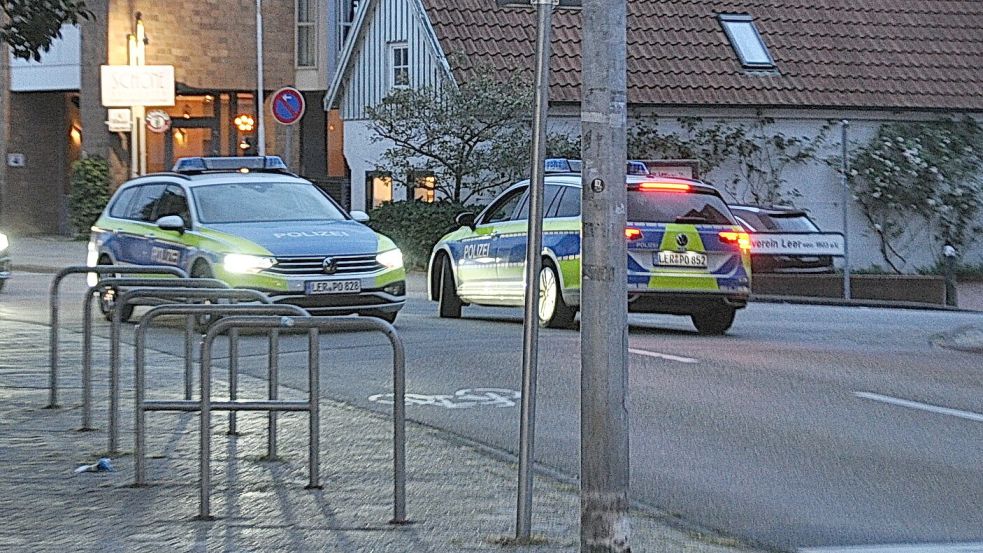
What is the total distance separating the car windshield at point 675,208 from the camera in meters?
17.0

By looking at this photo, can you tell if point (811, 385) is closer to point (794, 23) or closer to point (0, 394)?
point (0, 394)

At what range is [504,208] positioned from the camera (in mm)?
18969

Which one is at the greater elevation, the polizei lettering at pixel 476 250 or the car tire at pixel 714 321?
the polizei lettering at pixel 476 250

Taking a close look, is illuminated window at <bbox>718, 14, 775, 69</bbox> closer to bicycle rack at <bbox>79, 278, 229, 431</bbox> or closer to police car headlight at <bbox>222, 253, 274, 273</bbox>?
police car headlight at <bbox>222, 253, 274, 273</bbox>

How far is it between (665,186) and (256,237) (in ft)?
14.0

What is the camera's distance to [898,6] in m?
36.1

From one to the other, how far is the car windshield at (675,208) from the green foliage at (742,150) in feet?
49.7

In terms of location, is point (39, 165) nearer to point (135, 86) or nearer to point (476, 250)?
point (135, 86)

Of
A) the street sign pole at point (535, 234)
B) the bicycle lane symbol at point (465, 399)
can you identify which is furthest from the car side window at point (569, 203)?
the street sign pole at point (535, 234)


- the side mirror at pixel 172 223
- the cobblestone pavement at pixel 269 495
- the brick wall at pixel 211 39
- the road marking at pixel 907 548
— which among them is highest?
the brick wall at pixel 211 39

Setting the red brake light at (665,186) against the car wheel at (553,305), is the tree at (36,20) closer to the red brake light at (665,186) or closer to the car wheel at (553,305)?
the car wheel at (553,305)

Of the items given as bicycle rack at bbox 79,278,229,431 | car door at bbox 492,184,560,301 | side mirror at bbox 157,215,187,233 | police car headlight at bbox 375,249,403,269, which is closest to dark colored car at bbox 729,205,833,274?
car door at bbox 492,184,560,301

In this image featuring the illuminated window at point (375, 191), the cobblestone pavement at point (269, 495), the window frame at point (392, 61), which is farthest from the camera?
the illuminated window at point (375, 191)

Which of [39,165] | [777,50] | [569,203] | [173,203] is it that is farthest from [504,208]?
[39,165]
